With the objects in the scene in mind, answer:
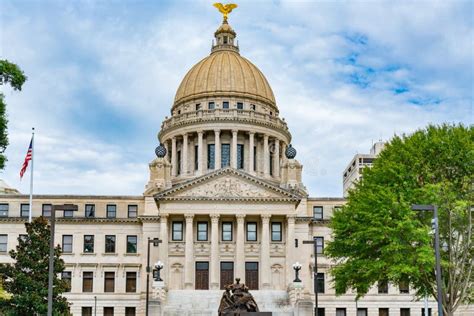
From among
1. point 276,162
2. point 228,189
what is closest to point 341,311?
point 228,189

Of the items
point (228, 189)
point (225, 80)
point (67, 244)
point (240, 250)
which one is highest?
point (225, 80)

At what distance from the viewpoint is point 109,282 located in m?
81.9

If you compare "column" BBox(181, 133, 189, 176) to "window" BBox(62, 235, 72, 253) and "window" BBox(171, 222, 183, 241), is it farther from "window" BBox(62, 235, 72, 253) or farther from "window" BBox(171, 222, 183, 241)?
"window" BBox(62, 235, 72, 253)

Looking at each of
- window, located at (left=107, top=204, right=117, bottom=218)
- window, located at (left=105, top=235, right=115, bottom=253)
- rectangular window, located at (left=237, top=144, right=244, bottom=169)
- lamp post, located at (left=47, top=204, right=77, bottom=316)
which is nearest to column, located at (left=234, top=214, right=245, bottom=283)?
window, located at (left=105, top=235, right=115, bottom=253)

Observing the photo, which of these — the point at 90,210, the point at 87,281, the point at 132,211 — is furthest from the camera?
the point at 132,211

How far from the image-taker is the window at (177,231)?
7738 centimetres

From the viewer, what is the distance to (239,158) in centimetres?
9444

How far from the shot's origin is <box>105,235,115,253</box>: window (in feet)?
272

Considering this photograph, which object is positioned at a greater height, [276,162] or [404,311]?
[276,162]

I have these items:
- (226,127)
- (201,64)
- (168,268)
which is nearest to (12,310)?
(168,268)

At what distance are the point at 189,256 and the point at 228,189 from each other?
8.19 metres

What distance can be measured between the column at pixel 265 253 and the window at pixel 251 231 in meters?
1.93

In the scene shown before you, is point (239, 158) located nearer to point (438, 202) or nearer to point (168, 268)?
point (168, 268)

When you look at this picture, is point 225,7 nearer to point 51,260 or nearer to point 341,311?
point 341,311
